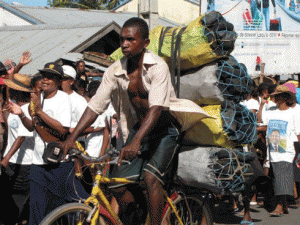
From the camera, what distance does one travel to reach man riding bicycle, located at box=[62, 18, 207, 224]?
13.6ft

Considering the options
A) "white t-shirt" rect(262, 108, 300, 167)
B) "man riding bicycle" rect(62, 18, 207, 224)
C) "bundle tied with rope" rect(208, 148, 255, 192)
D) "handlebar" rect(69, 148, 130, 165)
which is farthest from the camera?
"white t-shirt" rect(262, 108, 300, 167)

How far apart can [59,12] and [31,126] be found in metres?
21.7

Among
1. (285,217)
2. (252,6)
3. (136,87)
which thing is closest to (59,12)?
(252,6)

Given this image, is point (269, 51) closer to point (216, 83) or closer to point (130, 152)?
point (216, 83)

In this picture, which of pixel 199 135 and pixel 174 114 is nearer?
pixel 174 114

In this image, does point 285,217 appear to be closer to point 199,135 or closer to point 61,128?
point 199,135

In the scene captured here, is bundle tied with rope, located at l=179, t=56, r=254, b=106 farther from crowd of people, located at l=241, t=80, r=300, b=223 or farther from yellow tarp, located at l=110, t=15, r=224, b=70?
crowd of people, located at l=241, t=80, r=300, b=223

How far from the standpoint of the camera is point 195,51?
5.15 metres

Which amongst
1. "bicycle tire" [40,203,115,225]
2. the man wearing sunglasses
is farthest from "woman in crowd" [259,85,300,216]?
"bicycle tire" [40,203,115,225]

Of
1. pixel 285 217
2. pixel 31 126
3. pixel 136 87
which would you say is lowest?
pixel 285 217

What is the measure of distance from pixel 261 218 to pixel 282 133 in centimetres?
127

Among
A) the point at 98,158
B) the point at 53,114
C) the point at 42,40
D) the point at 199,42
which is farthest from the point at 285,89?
the point at 42,40

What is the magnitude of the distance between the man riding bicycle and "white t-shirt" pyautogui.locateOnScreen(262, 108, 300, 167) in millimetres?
3302

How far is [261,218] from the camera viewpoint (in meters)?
7.35
